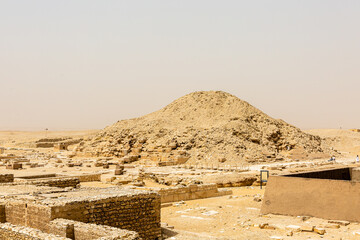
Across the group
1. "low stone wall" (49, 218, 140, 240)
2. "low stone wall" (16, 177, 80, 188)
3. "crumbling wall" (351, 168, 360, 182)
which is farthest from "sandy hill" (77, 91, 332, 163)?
"low stone wall" (49, 218, 140, 240)

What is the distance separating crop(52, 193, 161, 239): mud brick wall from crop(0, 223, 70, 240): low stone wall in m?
0.84

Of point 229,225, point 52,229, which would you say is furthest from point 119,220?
point 229,225

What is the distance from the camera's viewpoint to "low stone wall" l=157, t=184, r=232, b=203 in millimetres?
16062

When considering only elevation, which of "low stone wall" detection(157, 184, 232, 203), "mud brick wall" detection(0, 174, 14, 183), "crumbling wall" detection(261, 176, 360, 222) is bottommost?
"low stone wall" detection(157, 184, 232, 203)

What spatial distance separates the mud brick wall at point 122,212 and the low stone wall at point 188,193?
595 cm

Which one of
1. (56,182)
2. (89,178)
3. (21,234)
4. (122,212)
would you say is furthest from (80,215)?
(89,178)

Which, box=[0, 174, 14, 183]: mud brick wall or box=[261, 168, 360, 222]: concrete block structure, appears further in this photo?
box=[0, 174, 14, 183]: mud brick wall

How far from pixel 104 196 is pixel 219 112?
38.8m

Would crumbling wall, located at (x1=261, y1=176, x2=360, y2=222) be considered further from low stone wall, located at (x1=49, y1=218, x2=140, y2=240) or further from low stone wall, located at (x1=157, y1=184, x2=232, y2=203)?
low stone wall, located at (x1=49, y1=218, x2=140, y2=240)

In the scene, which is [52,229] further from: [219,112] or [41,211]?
[219,112]

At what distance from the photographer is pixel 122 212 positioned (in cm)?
918

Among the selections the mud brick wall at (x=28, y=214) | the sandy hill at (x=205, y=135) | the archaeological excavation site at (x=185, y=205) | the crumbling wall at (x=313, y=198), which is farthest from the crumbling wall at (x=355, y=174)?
the sandy hill at (x=205, y=135)

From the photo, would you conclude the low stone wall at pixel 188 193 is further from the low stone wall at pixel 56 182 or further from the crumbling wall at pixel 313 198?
the crumbling wall at pixel 313 198

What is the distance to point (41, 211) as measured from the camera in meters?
8.37
